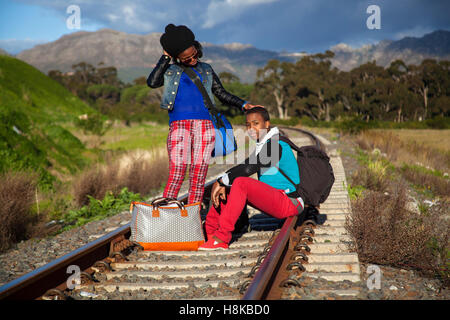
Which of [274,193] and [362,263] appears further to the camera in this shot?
[274,193]

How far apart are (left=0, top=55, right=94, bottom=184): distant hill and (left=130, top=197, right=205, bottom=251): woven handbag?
5449 mm

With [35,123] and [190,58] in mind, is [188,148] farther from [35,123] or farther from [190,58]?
[35,123]

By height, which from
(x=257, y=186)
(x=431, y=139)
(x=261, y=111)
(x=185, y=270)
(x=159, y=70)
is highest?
(x=159, y=70)

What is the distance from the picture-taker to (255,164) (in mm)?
4031

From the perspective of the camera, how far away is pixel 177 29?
394 cm

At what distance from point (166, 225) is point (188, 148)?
2.72 feet

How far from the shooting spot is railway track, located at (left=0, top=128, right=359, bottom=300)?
2930 millimetres

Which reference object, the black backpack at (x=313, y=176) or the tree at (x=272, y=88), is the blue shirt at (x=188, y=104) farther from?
the tree at (x=272, y=88)

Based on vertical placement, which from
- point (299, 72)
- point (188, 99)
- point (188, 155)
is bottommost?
point (188, 155)

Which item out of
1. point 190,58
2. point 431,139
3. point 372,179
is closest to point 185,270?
point 190,58

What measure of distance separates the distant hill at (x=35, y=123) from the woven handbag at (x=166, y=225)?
545cm

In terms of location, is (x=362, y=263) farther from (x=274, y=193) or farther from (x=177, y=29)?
(x=177, y=29)
